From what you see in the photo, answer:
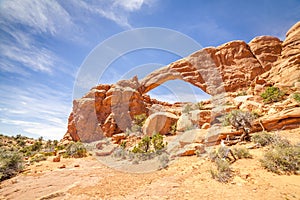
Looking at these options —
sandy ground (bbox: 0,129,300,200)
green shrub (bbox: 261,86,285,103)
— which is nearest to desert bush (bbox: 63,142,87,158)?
sandy ground (bbox: 0,129,300,200)

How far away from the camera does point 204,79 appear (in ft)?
98.8

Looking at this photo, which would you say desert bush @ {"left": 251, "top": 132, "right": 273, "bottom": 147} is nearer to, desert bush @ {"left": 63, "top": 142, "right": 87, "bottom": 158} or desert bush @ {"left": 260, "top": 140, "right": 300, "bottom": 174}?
desert bush @ {"left": 260, "top": 140, "right": 300, "bottom": 174}

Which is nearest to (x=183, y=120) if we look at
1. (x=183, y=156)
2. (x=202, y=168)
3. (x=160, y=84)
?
(x=183, y=156)

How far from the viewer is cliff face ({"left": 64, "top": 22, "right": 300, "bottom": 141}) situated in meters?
25.2

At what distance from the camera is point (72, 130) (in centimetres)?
2919

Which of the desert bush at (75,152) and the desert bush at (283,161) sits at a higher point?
the desert bush at (75,152)

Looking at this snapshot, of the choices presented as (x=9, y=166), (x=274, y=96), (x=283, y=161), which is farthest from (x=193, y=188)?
(x=274, y=96)

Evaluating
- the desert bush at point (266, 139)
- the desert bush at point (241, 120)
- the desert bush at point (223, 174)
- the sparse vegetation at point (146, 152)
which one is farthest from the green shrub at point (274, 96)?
the desert bush at point (223, 174)

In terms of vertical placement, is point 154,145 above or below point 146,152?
above

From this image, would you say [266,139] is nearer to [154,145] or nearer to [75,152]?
[154,145]

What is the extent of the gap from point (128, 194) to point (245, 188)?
3702 millimetres

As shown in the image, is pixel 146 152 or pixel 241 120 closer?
pixel 241 120

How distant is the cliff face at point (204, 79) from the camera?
2525 cm

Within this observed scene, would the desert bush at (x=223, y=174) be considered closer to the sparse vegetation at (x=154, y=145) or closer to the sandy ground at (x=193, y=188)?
the sandy ground at (x=193, y=188)
